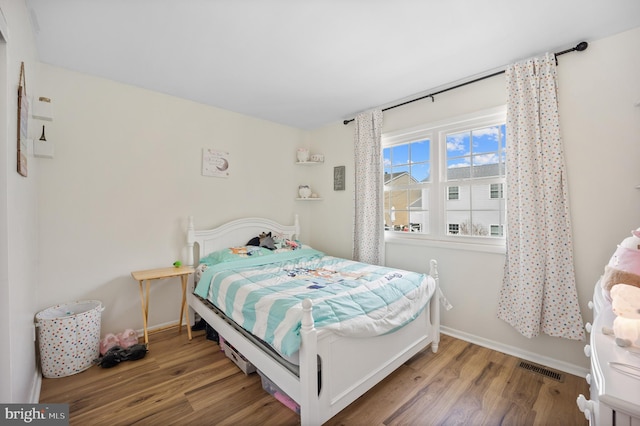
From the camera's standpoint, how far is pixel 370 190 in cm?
336

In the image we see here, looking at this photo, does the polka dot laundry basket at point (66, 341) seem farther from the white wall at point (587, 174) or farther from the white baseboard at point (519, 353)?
the white wall at point (587, 174)

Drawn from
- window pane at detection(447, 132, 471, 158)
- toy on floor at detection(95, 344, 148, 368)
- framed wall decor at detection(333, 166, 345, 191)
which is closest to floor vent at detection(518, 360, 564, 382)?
window pane at detection(447, 132, 471, 158)

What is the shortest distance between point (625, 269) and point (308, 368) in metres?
1.53

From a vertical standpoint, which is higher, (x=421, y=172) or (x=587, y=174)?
(x=421, y=172)

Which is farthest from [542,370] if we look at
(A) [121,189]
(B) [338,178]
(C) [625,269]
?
(A) [121,189]

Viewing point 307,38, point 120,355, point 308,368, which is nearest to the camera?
point 308,368

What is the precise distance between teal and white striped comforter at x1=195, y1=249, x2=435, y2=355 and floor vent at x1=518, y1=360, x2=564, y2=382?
0.93 metres

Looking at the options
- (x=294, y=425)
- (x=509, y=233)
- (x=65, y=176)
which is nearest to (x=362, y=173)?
(x=509, y=233)

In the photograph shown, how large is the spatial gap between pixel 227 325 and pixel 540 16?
323 centimetres

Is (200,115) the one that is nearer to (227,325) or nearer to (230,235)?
(230,235)

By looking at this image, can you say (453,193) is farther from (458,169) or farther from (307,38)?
(307,38)

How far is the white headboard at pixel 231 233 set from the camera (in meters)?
3.09

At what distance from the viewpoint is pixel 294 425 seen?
1.60 m

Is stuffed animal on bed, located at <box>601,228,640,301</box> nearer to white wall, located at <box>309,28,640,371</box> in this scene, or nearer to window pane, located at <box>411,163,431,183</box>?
white wall, located at <box>309,28,640,371</box>
